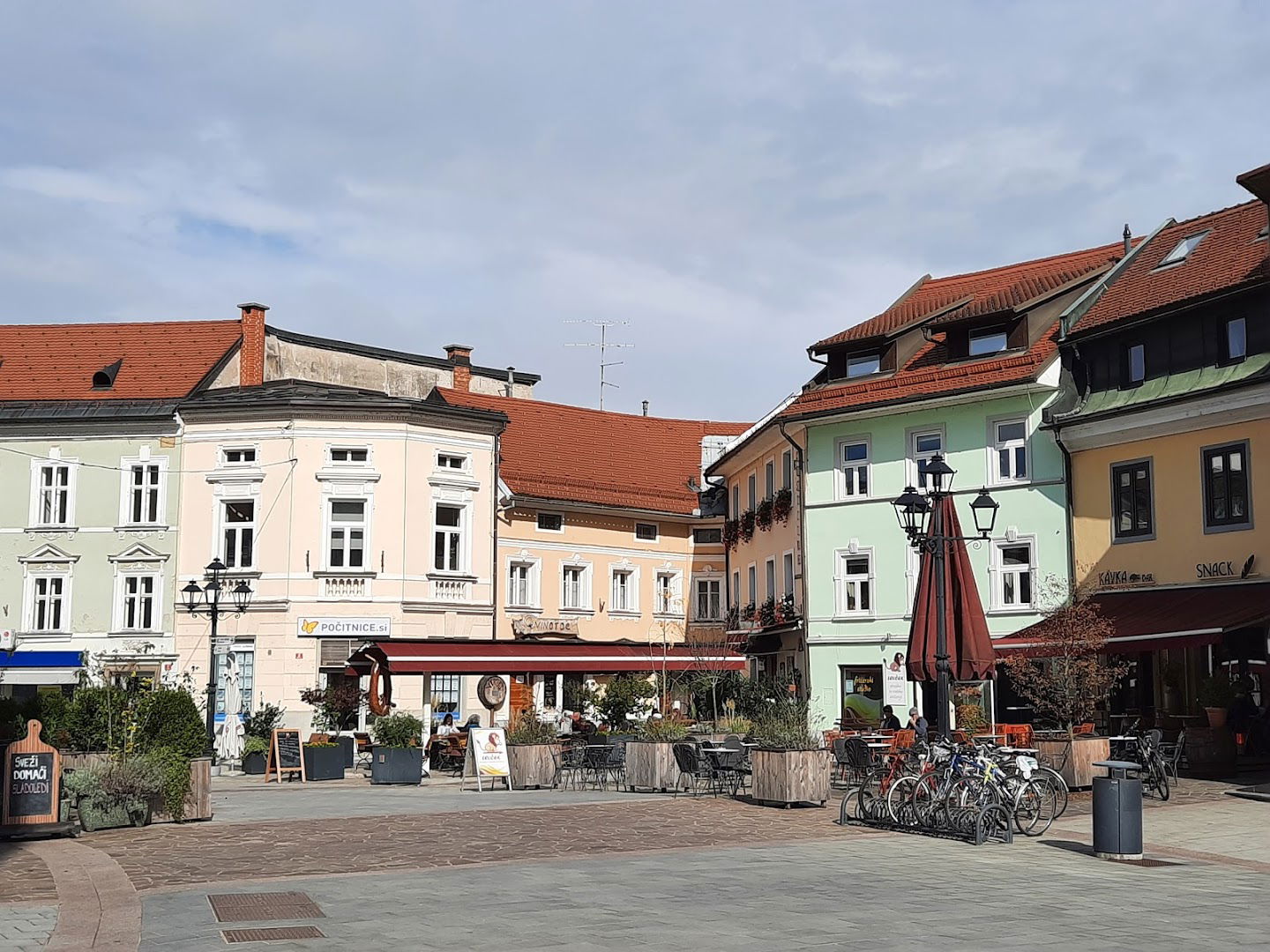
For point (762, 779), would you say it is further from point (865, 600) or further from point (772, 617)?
point (772, 617)

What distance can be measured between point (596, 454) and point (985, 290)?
16484 millimetres

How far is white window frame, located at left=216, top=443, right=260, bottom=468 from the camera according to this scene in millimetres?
42156

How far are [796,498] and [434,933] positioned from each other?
3017cm

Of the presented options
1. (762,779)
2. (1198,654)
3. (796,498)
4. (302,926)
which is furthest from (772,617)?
(302,926)

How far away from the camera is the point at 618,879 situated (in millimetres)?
13820

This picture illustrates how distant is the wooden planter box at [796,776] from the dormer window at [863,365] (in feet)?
64.3

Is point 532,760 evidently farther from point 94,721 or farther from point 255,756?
point 255,756

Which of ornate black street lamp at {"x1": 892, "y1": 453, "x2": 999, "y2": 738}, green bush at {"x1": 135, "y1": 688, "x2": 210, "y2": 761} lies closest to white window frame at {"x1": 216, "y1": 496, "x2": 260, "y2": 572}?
green bush at {"x1": 135, "y1": 688, "x2": 210, "y2": 761}

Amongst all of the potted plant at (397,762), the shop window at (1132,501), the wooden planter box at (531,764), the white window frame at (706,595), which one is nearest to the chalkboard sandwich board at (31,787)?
the wooden planter box at (531,764)

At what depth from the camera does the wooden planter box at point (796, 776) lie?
21109 millimetres

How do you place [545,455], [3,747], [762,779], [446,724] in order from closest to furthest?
[3,747] < [762,779] < [446,724] < [545,455]

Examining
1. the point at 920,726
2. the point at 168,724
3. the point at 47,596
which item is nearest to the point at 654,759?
the point at 920,726

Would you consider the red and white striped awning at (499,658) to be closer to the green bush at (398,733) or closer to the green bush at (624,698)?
the green bush at (624,698)

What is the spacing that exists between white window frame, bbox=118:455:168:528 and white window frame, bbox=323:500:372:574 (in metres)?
5.00
